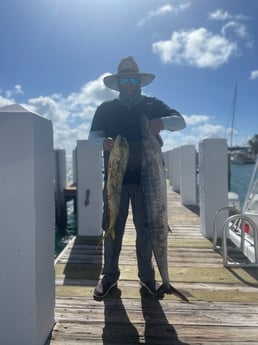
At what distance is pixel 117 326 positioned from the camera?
3.16 metres

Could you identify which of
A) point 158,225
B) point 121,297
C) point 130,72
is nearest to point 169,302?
point 121,297

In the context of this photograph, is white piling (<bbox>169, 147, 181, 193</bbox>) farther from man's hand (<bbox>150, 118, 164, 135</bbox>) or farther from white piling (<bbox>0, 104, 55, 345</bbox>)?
white piling (<bbox>0, 104, 55, 345</bbox>)

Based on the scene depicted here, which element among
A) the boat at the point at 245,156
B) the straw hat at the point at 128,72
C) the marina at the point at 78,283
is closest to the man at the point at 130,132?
the straw hat at the point at 128,72

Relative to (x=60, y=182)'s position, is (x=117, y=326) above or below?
below

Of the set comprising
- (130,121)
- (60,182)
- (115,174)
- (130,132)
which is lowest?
(60,182)

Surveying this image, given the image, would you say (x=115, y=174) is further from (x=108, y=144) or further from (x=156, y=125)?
(x=156, y=125)

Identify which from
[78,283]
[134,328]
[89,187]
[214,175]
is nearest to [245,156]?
[214,175]

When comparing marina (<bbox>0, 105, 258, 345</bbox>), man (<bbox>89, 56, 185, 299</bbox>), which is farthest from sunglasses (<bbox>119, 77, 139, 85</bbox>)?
marina (<bbox>0, 105, 258, 345</bbox>)

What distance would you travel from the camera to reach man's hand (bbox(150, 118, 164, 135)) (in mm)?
3458

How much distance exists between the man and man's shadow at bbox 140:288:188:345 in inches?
8.8

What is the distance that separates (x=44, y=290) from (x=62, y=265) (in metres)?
2.26

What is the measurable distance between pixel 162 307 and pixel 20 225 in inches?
73.2

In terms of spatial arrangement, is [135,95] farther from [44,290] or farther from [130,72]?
[44,290]

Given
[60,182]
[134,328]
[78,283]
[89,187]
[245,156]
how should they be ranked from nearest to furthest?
[134,328] → [78,283] → [89,187] → [60,182] → [245,156]
